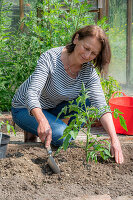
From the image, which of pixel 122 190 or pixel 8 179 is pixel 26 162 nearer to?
pixel 8 179

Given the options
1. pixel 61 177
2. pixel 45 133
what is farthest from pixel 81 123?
pixel 61 177

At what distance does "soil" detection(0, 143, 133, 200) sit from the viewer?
69.6 inches

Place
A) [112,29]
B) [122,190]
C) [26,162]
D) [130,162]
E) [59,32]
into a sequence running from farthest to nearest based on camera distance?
[112,29]
[59,32]
[130,162]
[26,162]
[122,190]

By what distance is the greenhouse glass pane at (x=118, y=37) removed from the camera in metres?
4.96

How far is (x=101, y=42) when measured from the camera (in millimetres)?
2404

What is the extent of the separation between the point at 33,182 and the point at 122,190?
55cm

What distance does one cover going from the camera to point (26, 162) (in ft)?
6.75

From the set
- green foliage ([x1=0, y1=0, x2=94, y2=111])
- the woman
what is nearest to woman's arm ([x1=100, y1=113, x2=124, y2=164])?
the woman

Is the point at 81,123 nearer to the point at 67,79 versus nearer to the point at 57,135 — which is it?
the point at 57,135

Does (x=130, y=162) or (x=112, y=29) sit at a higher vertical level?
(x=112, y=29)

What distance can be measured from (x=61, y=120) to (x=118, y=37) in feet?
9.09

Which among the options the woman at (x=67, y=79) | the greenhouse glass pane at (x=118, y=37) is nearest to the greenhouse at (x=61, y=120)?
the woman at (x=67, y=79)

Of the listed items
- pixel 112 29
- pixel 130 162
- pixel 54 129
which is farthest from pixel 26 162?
pixel 112 29

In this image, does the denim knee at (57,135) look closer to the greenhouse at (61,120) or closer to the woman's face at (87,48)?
the greenhouse at (61,120)
